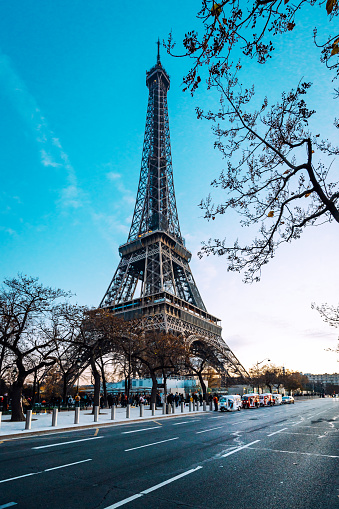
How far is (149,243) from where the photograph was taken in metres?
71.6

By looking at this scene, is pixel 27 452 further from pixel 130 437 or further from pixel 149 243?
pixel 149 243

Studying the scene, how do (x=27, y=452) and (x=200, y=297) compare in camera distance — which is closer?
(x=27, y=452)

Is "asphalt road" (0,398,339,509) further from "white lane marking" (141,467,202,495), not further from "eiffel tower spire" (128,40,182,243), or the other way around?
"eiffel tower spire" (128,40,182,243)

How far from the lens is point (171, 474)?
8.04m

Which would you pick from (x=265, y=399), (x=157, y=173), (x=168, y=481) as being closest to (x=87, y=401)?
(x=265, y=399)

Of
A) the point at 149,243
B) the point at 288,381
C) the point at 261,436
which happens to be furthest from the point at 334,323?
the point at 288,381

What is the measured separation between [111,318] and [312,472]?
84.4ft

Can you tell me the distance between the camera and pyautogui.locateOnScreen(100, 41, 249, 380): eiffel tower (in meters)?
60.4

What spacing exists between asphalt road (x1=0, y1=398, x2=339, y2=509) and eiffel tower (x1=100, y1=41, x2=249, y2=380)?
38633 mm

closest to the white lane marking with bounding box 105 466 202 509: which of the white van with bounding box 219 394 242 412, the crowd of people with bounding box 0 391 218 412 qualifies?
the crowd of people with bounding box 0 391 218 412

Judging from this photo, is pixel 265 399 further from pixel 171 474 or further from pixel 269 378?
pixel 171 474

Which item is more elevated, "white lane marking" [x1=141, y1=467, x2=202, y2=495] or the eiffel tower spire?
the eiffel tower spire

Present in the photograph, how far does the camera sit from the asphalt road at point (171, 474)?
20.1ft

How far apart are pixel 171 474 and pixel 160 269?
55.7 metres
